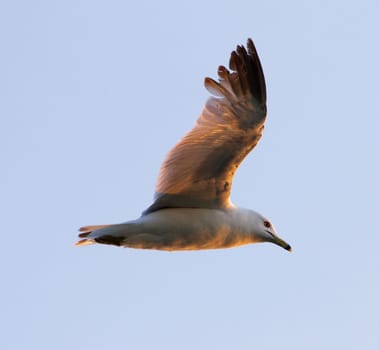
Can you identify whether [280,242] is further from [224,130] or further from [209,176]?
[224,130]

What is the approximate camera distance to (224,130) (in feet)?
55.5

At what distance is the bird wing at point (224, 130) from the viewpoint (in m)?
16.9

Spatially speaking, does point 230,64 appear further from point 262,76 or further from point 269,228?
point 269,228

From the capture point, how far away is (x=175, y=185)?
1734 cm

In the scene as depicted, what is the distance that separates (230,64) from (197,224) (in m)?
1.99

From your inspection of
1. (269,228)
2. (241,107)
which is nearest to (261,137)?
(241,107)

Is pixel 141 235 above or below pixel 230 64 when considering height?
below

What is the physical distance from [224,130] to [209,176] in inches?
25.6

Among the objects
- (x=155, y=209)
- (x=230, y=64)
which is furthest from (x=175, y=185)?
(x=230, y=64)

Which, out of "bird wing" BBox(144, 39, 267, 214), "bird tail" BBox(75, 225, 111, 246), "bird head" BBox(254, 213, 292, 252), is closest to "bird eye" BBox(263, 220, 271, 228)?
"bird head" BBox(254, 213, 292, 252)

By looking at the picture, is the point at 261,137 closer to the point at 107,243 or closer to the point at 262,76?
the point at 262,76

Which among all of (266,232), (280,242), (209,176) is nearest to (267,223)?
(266,232)

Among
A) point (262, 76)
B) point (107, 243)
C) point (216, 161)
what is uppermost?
point (262, 76)

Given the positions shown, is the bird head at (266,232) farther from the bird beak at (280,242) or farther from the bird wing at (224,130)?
the bird wing at (224,130)
